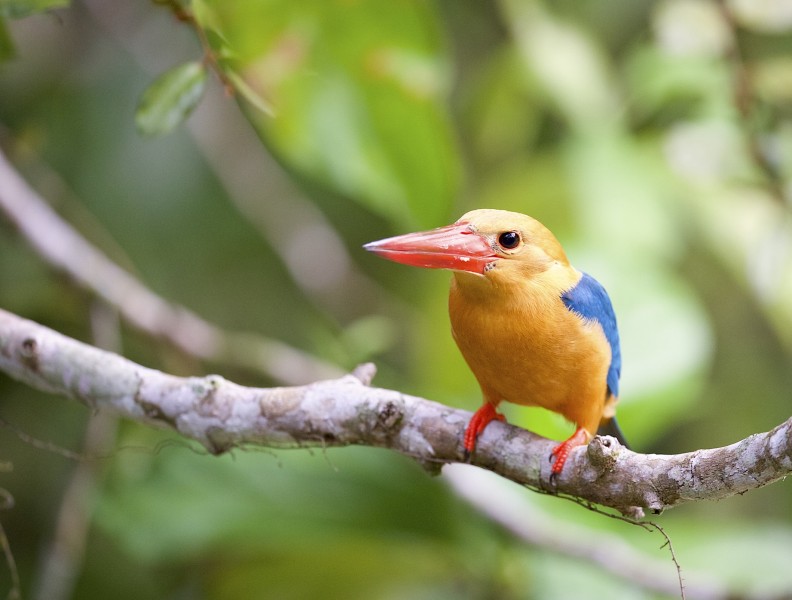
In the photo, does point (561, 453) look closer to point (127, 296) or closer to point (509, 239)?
point (509, 239)

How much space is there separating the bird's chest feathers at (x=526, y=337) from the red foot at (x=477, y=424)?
6cm

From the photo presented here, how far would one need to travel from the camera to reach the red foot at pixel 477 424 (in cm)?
169

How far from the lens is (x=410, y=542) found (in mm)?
3191

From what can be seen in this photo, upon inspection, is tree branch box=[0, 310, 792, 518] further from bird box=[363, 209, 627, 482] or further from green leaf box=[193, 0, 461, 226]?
green leaf box=[193, 0, 461, 226]

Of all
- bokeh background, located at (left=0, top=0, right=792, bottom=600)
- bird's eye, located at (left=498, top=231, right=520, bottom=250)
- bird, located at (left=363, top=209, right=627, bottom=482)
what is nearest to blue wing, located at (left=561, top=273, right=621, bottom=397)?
bird, located at (left=363, top=209, right=627, bottom=482)

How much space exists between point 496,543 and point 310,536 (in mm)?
736

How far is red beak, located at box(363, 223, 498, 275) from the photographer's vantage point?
1458 mm

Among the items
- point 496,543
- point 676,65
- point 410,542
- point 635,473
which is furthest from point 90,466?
point 676,65

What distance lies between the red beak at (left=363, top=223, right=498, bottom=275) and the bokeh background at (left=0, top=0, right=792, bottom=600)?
314 millimetres

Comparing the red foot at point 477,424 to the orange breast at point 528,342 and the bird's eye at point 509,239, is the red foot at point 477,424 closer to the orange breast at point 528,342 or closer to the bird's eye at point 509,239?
the orange breast at point 528,342

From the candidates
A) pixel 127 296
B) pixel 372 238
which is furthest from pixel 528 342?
pixel 372 238

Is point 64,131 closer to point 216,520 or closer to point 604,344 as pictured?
point 216,520

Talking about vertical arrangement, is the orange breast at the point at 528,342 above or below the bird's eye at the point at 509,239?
below

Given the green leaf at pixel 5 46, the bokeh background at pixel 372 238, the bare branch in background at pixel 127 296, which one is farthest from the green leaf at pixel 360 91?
the green leaf at pixel 5 46
